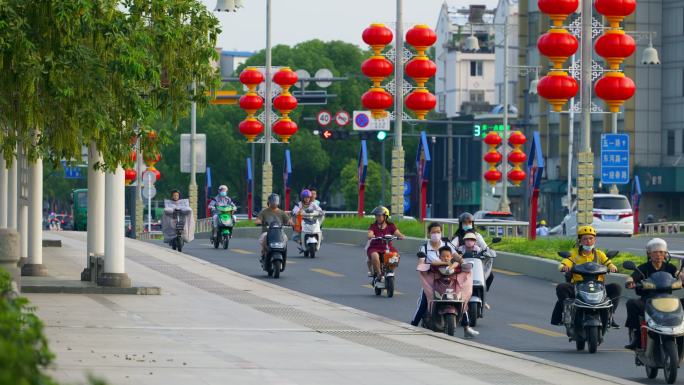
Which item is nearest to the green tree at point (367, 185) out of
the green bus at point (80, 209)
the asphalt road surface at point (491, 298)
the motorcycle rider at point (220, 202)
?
the green bus at point (80, 209)

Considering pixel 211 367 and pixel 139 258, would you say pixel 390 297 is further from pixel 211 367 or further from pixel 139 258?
pixel 211 367

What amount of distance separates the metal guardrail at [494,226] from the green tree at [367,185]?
53.8m

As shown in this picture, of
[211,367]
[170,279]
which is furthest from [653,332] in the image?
[170,279]

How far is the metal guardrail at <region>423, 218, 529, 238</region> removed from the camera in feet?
124

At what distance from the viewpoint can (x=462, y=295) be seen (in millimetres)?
19609

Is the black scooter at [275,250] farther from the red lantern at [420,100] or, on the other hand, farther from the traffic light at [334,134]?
the traffic light at [334,134]

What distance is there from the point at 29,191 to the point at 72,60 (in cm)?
1181

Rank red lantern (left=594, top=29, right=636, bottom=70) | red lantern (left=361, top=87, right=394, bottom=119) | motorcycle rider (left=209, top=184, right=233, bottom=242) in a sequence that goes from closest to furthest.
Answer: red lantern (left=594, top=29, right=636, bottom=70) < motorcycle rider (left=209, top=184, right=233, bottom=242) < red lantern (left=361, top=87, right=394, bottom=119)

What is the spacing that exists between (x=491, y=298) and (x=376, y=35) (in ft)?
51.3

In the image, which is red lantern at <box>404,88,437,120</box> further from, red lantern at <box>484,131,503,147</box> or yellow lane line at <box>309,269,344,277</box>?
red lantern at <box>484,131,503,147</box>

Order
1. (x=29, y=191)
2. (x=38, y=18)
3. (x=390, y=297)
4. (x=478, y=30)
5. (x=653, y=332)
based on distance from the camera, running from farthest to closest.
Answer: (x=478, y=30)
(x=29, y=191)
(x=390, y=297)
(x=38, y=18)
(x=653, y=332)

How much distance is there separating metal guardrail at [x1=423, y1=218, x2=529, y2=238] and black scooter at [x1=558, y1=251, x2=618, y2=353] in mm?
18425

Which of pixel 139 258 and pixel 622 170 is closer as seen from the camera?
pixel 622 170

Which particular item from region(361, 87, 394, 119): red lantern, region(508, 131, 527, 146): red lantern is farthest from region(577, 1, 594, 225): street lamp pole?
region(508, 131, 527, 146): red lantern
